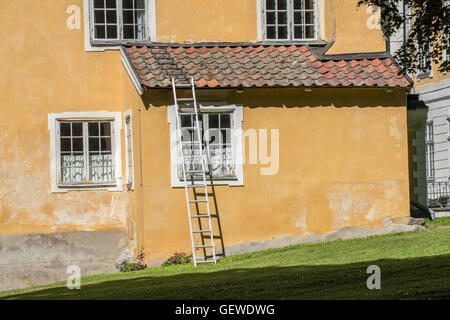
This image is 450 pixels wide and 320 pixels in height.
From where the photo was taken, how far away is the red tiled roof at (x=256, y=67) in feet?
72.5

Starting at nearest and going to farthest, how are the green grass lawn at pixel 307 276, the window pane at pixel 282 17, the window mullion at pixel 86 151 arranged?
the green grass lawn at pixel 307 276
the window mullion at pixel 86 151
the window pane at pixel 282 17

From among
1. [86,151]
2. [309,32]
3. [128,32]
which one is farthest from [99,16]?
[309,32]

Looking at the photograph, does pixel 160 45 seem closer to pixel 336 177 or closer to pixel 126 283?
pixel 336 177

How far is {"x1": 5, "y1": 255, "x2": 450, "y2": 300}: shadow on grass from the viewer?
523 inches

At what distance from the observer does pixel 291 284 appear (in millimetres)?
14766

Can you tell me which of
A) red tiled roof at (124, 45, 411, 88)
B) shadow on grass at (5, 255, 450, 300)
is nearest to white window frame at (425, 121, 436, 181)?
red tiled roof at (124, 45, 411, 88)

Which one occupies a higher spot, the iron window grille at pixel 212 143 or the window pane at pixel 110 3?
the window pane at pixel 110 3

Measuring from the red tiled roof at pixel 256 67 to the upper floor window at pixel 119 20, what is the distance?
0.66 m

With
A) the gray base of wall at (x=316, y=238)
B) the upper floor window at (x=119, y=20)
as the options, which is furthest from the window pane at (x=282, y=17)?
the gray base of wall at (x=316, y=238)

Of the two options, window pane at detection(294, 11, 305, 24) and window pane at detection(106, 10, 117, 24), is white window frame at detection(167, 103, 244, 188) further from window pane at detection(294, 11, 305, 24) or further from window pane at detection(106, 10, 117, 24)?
window pane at detection(294, 11, 305, 24)

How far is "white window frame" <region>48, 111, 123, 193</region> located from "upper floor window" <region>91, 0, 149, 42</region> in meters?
1.81

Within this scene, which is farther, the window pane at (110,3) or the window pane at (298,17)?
the window pane at (298,17)

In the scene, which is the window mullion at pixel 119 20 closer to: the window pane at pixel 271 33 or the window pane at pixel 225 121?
the window pane at pixel 225 121

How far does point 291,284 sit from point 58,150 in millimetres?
10178
